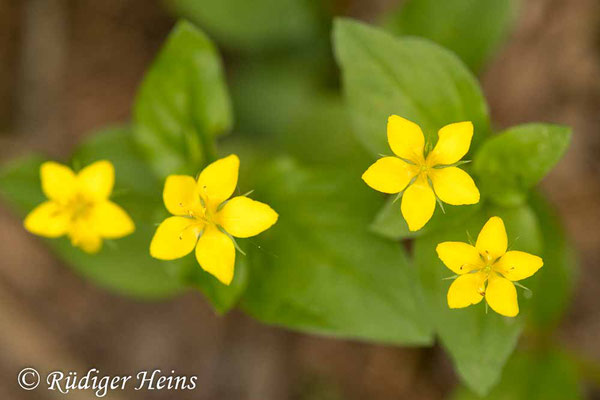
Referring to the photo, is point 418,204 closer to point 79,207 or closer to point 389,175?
point 389,175

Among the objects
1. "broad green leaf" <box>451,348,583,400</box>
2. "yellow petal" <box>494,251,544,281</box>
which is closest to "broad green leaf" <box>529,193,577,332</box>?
"broad green leaf" <box>451,348,583,400</box>

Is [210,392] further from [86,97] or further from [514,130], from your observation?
[514,130]

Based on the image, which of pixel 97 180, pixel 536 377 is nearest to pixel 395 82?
pixel 97 180

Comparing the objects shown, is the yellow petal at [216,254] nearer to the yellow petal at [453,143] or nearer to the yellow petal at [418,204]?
the yellow petal at [418,204]

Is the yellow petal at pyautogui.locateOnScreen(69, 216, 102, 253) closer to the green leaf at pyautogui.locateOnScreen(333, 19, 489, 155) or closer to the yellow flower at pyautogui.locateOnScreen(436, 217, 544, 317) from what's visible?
the green leaf at pyautogui.locateOnScreen(333, 19, 489, 155)

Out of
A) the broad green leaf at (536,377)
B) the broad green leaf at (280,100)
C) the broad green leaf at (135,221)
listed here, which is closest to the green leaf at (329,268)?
the broad green leaf at (135,221)
